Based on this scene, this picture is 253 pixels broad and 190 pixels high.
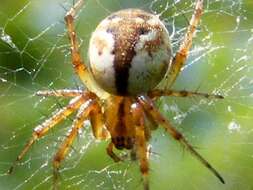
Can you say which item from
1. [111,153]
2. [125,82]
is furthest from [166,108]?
[125,82]

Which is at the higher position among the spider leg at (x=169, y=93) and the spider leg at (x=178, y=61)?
the spider leg at (x=178, y=61)

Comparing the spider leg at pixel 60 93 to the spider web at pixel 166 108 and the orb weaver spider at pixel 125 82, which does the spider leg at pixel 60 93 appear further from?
the spider web at pixel 166 108

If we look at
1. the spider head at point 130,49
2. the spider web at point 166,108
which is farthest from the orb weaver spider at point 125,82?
the spider web at point 166,108

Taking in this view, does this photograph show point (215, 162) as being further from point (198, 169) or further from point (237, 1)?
A: point (237, 1)

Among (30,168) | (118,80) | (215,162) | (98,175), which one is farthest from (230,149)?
(118,80)

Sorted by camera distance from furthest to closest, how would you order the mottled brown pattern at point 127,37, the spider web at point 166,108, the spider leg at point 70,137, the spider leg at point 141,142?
the spider web at point 166,108 → the spider leg at point 70,137 → the spider leg at point 141,142 → the mottled brown pattern at point 127,37

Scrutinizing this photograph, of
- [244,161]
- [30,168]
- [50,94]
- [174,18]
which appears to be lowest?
[244,161]

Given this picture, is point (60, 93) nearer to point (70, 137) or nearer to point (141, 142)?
point (70, 137)

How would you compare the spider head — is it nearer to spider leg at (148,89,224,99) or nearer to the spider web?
spider leg at (148,89,224,99)
